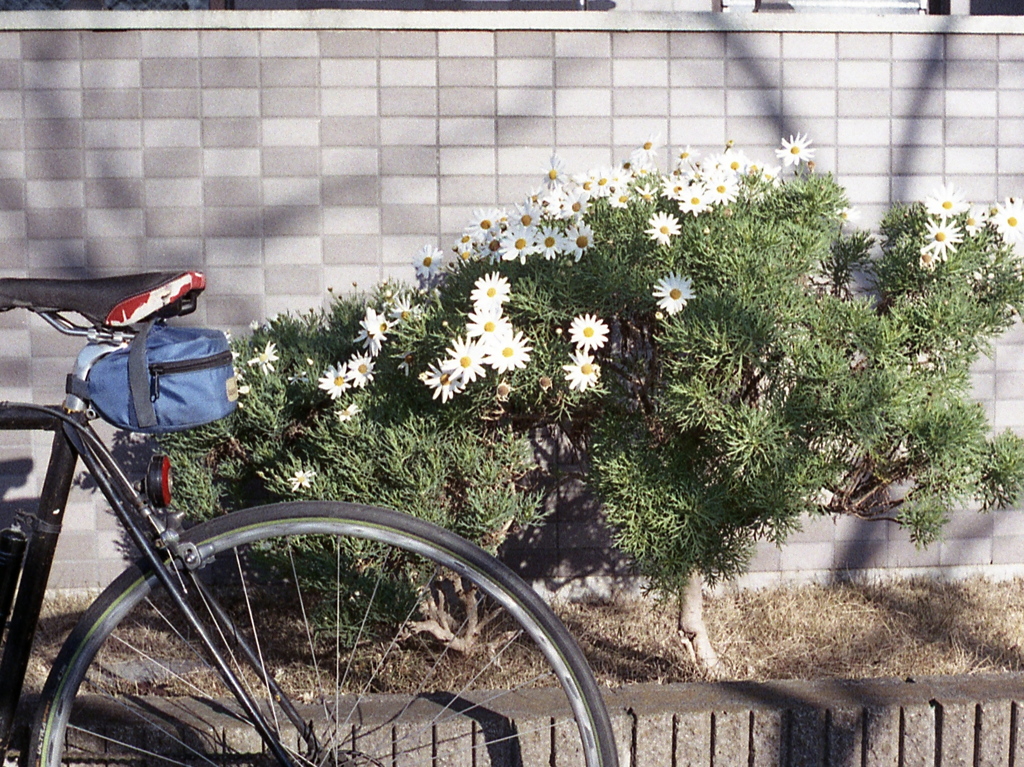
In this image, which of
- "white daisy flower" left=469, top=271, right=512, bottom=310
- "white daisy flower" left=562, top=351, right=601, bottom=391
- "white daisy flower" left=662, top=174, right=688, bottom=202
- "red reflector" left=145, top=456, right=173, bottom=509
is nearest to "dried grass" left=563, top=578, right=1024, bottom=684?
"white daisy flower" left=562, top=351, right=601, bottom=391

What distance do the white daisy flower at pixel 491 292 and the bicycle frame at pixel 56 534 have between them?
967mm

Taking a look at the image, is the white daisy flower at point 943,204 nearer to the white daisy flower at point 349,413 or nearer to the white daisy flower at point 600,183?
the white daisy flower at point 600,183

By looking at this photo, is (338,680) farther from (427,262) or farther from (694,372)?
(427,262)

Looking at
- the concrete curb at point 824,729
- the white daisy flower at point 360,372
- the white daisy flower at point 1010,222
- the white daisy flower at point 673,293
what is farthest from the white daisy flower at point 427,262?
the white daisy flower at point 1010,222

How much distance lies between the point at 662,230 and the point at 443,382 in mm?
698

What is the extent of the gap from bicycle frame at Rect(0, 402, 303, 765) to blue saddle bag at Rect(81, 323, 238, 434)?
0.09 meters

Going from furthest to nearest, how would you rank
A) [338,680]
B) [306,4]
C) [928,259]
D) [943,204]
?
[306,4], [943,204], [928,259], [338,680]

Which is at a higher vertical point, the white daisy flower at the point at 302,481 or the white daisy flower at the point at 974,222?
the white daisy flower at the point at 974,222

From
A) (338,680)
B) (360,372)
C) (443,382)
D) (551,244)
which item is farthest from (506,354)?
(338,680)

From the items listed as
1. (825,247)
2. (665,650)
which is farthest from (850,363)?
(665,650)

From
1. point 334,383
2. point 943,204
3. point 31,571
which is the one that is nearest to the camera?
point 31,571

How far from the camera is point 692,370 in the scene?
101 inches

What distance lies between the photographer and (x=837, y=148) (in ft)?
13.3

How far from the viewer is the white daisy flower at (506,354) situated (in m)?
2.51
